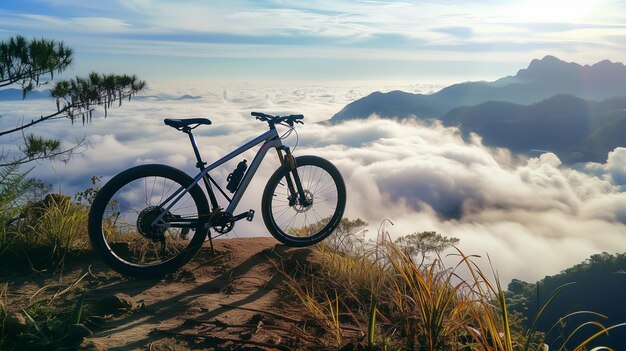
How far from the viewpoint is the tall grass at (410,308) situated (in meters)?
3.10

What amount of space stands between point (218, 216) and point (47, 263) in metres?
1.80

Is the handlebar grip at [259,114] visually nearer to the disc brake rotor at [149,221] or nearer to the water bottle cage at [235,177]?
the water bottle cage at [235,177]

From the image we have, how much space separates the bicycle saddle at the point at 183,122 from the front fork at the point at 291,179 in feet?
3.26

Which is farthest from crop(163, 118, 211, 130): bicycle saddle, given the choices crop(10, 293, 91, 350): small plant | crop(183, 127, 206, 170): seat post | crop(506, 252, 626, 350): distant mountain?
crop(506, 252, 626, 350): distant mountain

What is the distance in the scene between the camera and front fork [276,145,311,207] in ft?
17.9

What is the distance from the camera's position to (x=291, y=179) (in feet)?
18.2

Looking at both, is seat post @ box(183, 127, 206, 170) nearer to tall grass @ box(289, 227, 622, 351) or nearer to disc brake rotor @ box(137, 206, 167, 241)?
disc brake rotor @ box(137, 206, 167, 241)

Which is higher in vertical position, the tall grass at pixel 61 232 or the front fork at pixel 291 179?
the front fork at pixel 291 179

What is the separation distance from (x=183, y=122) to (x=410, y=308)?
2.63m

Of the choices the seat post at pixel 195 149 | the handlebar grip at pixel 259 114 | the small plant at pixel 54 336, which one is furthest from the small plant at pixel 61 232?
the handlebar grip at pixel 259 114

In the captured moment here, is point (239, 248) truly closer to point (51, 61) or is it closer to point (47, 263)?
point (47, 263)

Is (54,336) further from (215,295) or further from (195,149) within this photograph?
(195,149)

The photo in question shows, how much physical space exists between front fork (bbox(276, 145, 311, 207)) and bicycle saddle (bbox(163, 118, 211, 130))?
995mm

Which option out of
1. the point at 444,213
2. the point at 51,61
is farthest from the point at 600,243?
the point at 51,61
